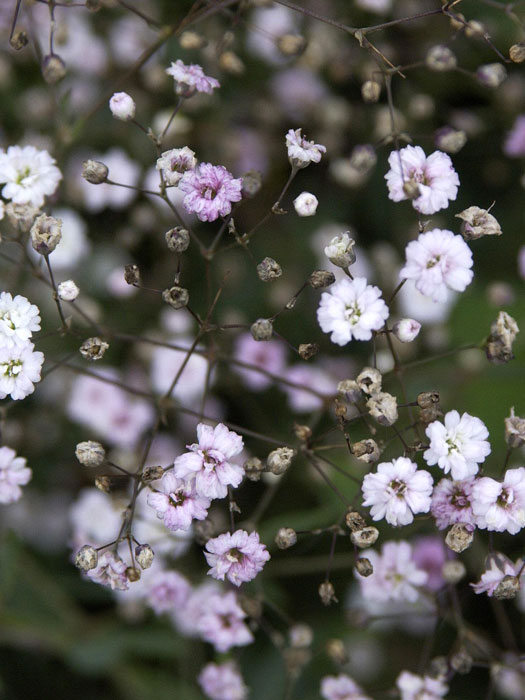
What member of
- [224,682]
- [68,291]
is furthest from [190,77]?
[224,682]

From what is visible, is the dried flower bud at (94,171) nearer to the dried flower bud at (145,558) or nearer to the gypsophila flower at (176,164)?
the gypsophila flower at (176,164)

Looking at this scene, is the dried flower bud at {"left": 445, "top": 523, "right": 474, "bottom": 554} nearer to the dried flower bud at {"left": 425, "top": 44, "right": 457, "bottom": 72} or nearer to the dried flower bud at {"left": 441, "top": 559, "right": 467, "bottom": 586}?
the dried flower bud at {"left": 441, "top": 559, "right": 467, "bottom": 586}

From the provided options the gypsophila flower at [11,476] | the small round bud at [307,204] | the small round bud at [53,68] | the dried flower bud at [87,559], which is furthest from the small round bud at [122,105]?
the dried flower bud at [87,559]

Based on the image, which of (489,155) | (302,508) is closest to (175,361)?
(302,508)

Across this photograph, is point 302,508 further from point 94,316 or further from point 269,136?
point 269,136

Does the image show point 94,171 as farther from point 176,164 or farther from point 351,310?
point 351,310

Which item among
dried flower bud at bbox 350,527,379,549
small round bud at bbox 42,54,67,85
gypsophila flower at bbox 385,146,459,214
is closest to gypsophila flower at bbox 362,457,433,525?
dried flower bud at bbox 350,527,379,549
